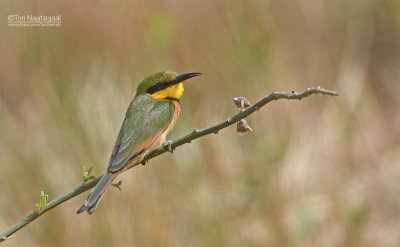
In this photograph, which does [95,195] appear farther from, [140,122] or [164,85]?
[164,85]

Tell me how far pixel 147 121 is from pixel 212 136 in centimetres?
127

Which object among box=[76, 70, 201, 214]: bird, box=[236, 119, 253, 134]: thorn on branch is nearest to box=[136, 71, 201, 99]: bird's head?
box=[76, 70, 201, 214]: bird

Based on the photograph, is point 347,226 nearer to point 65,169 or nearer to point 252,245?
point 252,245

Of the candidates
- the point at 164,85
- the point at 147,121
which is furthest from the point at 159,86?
the point at 147,121

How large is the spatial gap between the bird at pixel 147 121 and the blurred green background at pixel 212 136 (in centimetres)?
73

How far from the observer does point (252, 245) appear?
3113 millimetres

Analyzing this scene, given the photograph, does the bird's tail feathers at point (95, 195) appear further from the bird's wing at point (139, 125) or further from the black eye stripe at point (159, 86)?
the black eye stripe at point (159, 86)

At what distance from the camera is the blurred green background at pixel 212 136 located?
318 cm

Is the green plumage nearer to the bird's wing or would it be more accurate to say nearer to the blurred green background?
the bird's wing

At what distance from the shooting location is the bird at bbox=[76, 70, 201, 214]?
2.17 m

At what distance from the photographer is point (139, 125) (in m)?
2.36

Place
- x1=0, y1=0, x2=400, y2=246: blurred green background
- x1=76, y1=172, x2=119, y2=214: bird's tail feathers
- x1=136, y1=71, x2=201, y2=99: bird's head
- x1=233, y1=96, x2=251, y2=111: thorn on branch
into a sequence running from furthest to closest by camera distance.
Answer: x1=0, y1=0, x2=400, y2=246: blurred green background, x1=136, y1=71, x2=201, y2=99: bird's head, x1=76, y1=172, x2=119, y2=214: bird's tail feathers, x1=233, y1=96, x2=251, y2=111: thorn on branch

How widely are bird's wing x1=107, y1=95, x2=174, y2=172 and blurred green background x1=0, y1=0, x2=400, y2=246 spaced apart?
743 millimetres

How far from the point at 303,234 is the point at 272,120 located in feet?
2.59
